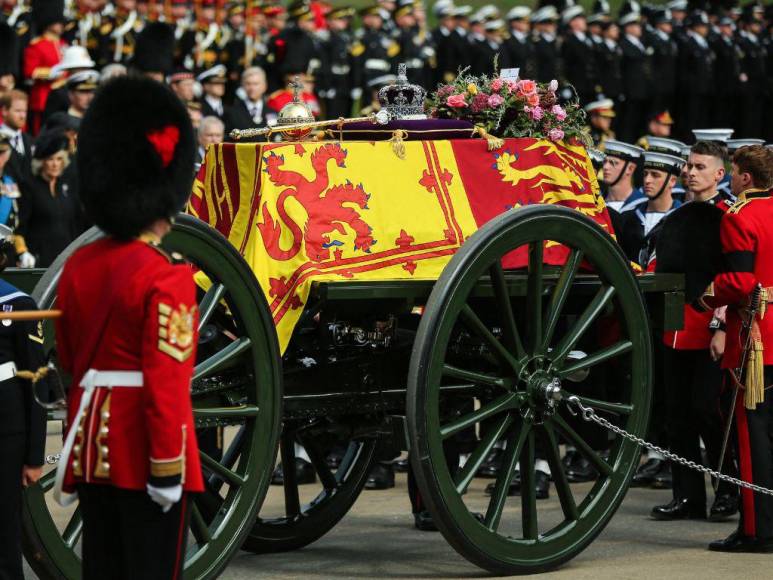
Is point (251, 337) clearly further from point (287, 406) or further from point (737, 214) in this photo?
point (737, 214)

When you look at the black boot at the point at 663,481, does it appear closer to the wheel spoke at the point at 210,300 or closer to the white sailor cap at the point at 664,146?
the white sailor cap at the point at 664,146

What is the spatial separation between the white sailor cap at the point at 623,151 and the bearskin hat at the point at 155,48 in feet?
24.7

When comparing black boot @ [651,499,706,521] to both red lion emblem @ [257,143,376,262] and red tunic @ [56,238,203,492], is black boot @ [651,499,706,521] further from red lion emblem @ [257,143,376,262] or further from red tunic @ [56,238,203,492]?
red tunic @ [56,238,203,492]

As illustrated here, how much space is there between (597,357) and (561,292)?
0.97ft

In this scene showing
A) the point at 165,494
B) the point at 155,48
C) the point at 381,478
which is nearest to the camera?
the point at 165,494

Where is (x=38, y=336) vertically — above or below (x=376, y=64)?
below

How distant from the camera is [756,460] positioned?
258 inches

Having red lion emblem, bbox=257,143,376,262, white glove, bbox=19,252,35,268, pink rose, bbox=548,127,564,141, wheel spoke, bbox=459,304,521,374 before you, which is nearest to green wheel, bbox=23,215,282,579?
red lion emblem, bbox=257,143,376,262

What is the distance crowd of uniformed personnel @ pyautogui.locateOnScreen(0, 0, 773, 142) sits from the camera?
1817cm

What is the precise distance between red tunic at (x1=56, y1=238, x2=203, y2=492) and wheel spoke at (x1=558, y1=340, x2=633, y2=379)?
A: 2.29 meters

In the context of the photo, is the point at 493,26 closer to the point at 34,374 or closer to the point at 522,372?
the point at 522,372

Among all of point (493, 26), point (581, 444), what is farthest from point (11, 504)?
point (493, 26)

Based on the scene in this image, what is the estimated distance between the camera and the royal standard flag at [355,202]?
5832mm

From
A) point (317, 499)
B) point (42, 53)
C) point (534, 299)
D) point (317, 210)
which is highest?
point (42, 53)
